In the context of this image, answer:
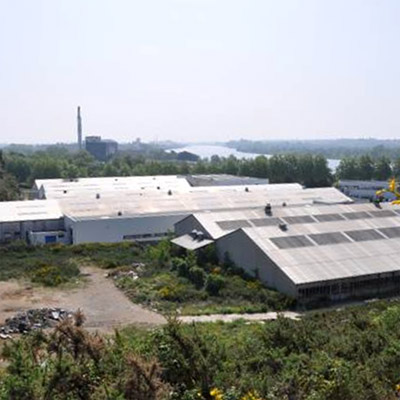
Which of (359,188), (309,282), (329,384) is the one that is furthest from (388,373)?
(359,188)

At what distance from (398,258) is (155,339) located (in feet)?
55.2

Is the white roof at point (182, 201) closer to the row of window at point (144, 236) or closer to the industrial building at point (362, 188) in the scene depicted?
the row of window at point (144, 236)

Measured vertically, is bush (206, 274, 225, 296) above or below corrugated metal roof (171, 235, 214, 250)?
below

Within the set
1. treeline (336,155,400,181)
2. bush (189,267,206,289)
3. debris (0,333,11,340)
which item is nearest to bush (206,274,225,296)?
bush (189,267,206,289)

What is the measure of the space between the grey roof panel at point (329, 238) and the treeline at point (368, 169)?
41.8 m

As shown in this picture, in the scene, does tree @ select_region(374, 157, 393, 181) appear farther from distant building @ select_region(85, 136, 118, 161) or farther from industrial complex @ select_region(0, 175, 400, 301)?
distant building @ select_region(85, 136, 118, 161)

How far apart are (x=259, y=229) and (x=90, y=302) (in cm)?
810

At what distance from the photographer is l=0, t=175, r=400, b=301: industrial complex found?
75.8 feet

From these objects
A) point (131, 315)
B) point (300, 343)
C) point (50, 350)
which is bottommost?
point (131, 315)

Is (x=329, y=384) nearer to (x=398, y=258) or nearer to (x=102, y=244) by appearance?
(x=398, y=258)

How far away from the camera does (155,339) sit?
1138 cm

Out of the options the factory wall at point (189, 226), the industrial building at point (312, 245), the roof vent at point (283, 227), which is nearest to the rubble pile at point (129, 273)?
the industrial building at point (312, 245)

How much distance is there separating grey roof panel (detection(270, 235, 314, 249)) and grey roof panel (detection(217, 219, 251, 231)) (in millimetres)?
3563

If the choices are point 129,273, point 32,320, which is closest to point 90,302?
point 32,320
